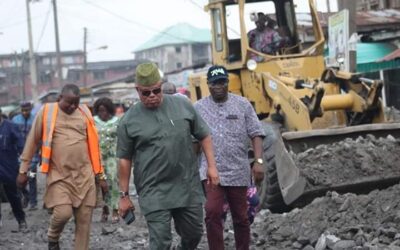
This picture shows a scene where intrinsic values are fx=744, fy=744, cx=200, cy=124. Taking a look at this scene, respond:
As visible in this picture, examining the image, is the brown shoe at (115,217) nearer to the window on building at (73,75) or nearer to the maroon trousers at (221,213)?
the maroon trousers at (221,213)

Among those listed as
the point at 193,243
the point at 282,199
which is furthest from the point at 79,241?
the point at 282,199

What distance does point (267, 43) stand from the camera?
10852mm

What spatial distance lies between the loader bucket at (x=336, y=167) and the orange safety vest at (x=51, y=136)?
8.04 ft

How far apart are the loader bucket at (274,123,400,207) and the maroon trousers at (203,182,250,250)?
6.26ft

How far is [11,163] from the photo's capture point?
9945 mm

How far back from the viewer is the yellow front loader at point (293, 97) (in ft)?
27.9

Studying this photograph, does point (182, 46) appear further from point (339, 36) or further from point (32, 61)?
point (339, 36)

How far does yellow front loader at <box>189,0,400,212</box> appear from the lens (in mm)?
8508

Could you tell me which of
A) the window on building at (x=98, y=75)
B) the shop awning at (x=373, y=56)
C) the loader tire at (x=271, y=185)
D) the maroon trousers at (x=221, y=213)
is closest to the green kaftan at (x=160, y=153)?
the maroon trousers at (x=221, y=213)

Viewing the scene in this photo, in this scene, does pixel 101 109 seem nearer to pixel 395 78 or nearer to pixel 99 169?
pixel 99 169

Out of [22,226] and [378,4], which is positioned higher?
[378,4]

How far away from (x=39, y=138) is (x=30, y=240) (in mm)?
2576

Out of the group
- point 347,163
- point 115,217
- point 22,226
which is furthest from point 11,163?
point 347,163

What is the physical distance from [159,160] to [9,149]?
5.04 m
